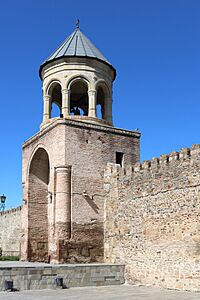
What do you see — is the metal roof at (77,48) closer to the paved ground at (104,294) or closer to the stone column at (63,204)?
the stone column at (63,204)

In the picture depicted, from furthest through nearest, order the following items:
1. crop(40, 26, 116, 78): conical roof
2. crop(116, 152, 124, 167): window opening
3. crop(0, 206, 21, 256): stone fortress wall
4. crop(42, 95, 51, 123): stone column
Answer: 1. crop(0, 206, 21, 256): stone fortress wall
2. crop(42, 95, 51, 123): stone column
3. crop(40, 26, 116, 78): conical roof
4. crop(116, 152, 124, 167): window opening

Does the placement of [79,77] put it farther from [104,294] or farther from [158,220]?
[104,294]

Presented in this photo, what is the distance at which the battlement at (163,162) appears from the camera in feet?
43.1

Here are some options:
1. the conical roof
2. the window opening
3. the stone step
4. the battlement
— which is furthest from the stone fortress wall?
the stone step

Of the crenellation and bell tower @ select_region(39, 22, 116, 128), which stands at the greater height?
bell tower @ select_region(39, 22, 116, 128)

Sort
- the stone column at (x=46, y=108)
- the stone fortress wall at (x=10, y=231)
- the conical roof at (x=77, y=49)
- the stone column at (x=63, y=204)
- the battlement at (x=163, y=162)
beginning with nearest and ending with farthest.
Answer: the battlement at (x=163, y=162) → the stone column at (x=63, y=204) → the conical roof at (x=77, y=49) → the stone column at (x=46, y=108) → the stone fortress wall at (x=10, y=231)

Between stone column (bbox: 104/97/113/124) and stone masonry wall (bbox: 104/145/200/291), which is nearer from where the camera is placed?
stone masonry wall (bbox: 104/145/200/291)

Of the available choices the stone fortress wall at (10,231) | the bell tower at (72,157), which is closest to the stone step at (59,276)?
the bell tower at (72,157)

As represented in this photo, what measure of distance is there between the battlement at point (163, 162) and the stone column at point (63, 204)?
1.77 m

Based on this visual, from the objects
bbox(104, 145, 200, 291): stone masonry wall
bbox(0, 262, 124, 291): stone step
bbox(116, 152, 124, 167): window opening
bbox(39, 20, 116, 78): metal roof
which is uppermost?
bbox(39, 20, 116, 78): metal roof

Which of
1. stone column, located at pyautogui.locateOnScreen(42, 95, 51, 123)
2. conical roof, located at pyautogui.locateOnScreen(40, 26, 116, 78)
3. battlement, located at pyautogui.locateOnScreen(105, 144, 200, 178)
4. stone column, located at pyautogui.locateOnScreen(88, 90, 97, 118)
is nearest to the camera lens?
battlement, located at pyautogui.locateOnScreen(105, 144, 200, 178)

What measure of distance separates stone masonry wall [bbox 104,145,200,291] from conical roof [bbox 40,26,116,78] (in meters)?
5.11

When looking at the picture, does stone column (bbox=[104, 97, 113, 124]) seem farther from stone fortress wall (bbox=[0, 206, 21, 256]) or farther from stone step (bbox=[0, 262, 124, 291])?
stone fortress wall (bbox=[0, 206, 21, 256])

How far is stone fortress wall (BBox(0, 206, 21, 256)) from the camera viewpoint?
2742cm
